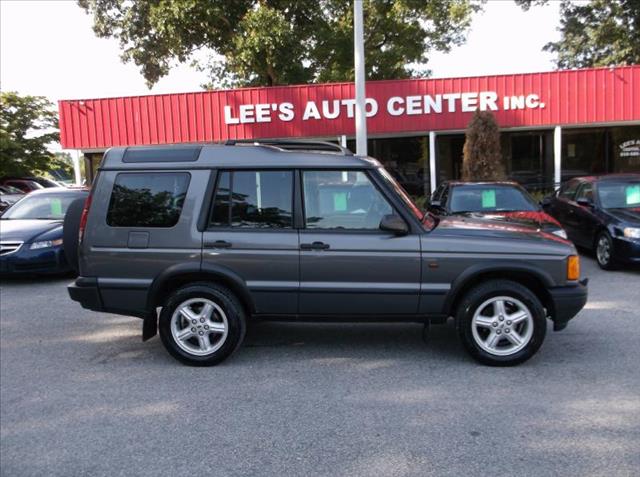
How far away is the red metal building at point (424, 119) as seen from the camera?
15492 millimetres

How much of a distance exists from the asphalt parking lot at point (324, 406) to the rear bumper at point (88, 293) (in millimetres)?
561

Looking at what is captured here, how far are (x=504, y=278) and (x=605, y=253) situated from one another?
5011 millimetres

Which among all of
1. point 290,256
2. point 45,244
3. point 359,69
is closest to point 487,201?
point 359,69

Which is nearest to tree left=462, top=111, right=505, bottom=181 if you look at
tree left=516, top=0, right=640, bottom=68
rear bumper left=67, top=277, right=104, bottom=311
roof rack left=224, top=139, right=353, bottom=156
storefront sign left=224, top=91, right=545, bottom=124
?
storefront sign left=224, top=91, right=545, bottom=124

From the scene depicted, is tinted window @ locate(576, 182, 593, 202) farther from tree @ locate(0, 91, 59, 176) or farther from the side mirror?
tree @ locate(0, 91, 59, 176)

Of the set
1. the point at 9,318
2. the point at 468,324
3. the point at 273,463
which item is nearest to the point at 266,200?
the point at 468,324

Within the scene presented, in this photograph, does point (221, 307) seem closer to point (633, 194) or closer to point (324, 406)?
point (324, 406)

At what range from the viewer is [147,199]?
4.85m

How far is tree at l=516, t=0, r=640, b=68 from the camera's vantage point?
88.3ft

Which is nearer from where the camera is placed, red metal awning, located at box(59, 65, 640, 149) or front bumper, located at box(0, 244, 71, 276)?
front bumper, located at box(0, 244, 71, 276)

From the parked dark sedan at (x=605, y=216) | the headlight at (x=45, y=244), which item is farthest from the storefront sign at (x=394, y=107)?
the headlight at (x=45, y=244)

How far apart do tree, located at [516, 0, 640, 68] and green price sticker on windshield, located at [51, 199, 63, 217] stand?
78.4 ft

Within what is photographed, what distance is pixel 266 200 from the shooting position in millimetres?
4812

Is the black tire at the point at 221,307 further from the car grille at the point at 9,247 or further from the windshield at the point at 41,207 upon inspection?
the windshield at the point at 41,207
